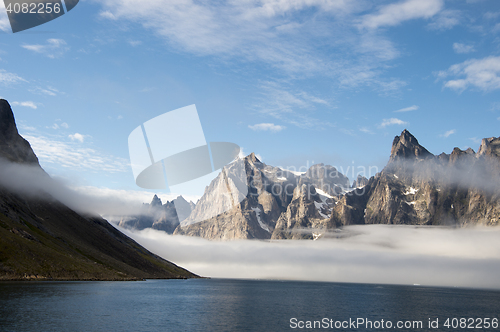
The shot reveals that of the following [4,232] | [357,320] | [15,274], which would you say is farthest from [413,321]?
[4,232]

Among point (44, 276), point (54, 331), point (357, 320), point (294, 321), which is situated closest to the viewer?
point (54, 331)

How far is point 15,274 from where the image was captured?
172125 mm

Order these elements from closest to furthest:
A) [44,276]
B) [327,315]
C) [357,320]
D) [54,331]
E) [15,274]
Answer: [54,331] → [357,320] → [327,315] → [15,274] → [44,276]

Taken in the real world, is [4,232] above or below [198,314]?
above

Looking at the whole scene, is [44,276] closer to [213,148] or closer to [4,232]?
[4,232]

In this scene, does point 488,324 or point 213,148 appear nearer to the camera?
point 213,148

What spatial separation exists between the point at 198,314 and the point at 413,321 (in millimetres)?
67684

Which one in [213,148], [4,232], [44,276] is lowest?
[44,276]

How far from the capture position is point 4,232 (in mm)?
193125

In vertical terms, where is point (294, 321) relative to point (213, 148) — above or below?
below

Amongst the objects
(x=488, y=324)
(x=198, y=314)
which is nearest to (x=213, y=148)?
(x=198, y=314)

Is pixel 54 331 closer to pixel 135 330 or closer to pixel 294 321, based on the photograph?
pixel 135 330

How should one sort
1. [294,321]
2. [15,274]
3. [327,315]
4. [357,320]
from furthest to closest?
1. [15,274]
2. [327,315]
3. [357,320]
4. [294,321]

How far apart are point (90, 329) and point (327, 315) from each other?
234 feet
